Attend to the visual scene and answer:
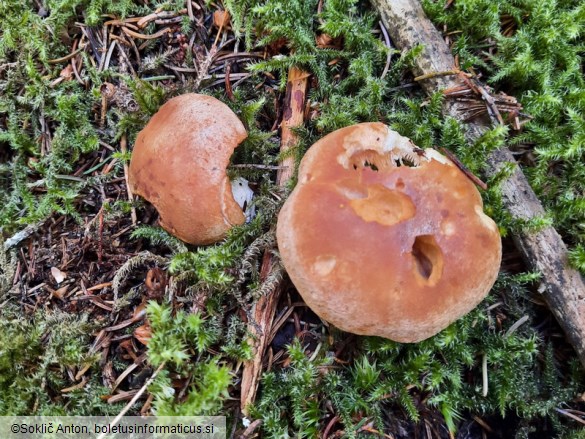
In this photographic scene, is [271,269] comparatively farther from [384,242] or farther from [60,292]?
[60,292]

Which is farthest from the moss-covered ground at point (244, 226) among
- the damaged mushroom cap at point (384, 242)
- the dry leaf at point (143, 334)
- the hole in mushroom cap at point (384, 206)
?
the hole in mushroom cap at point (384, 206)

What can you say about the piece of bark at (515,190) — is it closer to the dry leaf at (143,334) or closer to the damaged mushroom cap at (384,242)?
the damaged mushroom cap at (384,242)

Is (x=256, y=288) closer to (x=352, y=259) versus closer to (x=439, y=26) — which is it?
(x=352, y=259)

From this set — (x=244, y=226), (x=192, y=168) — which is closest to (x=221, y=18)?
(x=192, y=168)

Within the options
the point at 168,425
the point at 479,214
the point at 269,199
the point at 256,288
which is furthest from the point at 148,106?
the point at 479,214

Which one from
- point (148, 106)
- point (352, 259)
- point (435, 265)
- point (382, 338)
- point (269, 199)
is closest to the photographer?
point (352, 259)

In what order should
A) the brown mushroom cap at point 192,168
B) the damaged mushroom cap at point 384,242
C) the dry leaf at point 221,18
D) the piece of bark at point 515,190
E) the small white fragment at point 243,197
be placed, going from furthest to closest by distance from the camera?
the dry leaf at point 221,18
the small white fragment at point 243,197
the piece of bark at point 515,190
the brown mushroom cap at point 192,168
the damaged mushroom cap at point 384,242

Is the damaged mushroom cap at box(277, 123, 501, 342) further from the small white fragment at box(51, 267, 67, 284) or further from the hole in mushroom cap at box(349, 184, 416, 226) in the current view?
the small white fragment at box(51, 267, 67, 284)
